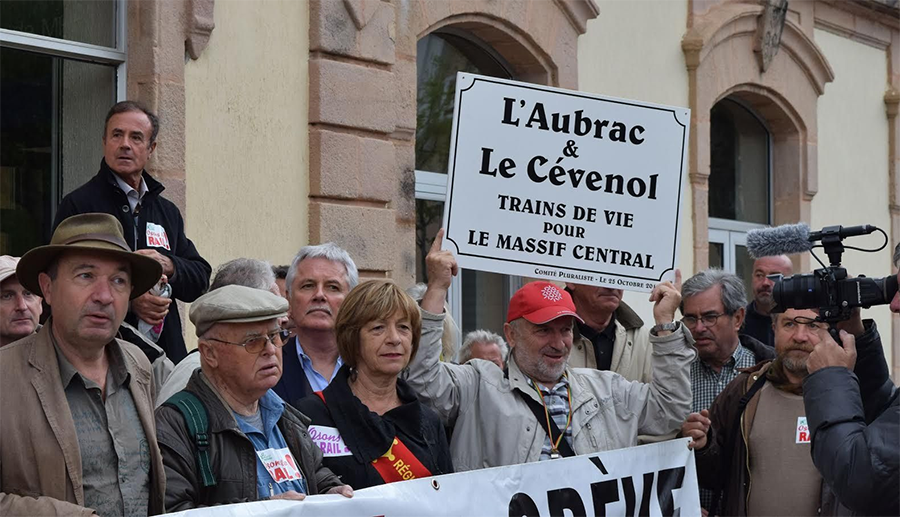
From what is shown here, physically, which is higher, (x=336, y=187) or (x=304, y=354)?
(x=336, y=187)

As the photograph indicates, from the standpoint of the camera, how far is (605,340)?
6129 mm

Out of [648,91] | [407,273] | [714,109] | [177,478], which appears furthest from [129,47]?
[714,109]

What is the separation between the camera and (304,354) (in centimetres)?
521

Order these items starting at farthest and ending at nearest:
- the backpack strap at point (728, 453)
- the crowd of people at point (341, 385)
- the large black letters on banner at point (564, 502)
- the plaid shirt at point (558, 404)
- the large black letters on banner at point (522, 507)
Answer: the backpack strap at point (728, 453) → the plaid shirt at point (558, 404) → the large black letters on banner at point (564, 502) → the large black letters on banner at point (522, 507) → the crowd of people at point (341, 385)

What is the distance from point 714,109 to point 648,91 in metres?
1.76

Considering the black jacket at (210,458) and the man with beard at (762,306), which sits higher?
the man with beard at (762,306)

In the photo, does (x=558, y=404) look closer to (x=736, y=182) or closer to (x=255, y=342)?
(x=255, y=342)

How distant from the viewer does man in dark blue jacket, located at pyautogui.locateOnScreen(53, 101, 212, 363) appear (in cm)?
→ 564

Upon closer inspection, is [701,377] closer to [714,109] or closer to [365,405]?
[365,405]

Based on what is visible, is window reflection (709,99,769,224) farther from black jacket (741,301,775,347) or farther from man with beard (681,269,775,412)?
man with beard (681,269,775,412)

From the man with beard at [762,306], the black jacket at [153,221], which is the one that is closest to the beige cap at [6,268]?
the black jacket at [153,221]

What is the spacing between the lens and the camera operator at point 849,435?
3605mm

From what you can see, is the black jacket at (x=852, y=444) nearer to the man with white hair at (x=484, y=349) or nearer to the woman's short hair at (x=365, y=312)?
the woman's short hair at (x=365, y=312)

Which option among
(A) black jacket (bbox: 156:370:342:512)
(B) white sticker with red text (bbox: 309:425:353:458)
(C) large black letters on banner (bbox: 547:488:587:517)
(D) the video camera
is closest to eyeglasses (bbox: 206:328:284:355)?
(A) black jacket (bbox: 156:370:342:512)
